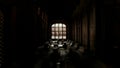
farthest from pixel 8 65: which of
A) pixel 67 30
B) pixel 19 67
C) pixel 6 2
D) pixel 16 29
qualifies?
pixel 67 30

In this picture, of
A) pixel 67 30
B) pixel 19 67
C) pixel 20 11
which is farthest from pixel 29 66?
pixel 67 30

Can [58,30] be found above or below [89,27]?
above

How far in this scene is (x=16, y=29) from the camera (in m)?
6.21

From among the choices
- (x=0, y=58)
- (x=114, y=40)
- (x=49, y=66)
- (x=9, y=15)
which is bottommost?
(x=49, y=66)

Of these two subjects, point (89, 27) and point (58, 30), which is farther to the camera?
point (58, 30)

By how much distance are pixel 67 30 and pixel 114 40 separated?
70.8 ft

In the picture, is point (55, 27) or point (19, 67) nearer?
point (19, 67)

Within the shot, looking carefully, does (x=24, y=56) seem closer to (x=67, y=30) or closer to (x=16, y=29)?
(x=16, y=29)

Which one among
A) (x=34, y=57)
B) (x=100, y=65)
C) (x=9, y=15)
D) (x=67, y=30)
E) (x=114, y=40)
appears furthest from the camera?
(x=67, y=30)

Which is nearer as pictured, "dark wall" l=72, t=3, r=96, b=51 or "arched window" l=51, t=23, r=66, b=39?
"dark wall" l=72, t=3, r=96, b=51

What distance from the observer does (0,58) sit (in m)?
5.39

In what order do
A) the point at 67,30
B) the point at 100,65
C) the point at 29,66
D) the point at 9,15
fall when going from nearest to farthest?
the point at 9,15
the point at 100,65
the point at 29,66
the point at 67,30

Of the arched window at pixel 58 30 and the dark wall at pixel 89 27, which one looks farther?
the arched window at pixel 58 30

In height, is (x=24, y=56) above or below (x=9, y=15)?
below
